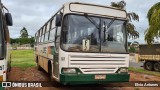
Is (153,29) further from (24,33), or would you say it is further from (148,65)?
(24,33)

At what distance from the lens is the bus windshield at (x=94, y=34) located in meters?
9.98

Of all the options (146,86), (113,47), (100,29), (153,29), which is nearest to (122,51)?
(113,47)

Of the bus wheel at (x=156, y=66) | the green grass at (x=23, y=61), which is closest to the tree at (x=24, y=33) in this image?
the green grass at (x=23, y=61)

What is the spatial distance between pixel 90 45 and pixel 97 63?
663 mm

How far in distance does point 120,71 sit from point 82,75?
149 centimetres

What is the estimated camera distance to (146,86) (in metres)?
13.0

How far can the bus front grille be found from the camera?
9898 mm

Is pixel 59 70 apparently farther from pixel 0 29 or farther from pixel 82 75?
pixel 0 29

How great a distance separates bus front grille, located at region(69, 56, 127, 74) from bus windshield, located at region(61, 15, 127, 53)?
0.93 ft

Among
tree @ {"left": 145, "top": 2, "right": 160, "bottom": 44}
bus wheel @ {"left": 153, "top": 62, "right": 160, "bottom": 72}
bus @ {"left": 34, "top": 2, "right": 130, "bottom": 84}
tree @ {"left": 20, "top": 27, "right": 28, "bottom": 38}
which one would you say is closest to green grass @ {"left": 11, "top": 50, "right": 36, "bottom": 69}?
tree @ {"left": 145, "top": 2, "right": 160, "bottom": 44}

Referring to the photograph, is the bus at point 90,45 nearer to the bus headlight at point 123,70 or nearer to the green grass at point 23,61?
the bus headlight at point 123,70

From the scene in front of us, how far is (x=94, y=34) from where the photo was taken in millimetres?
10305

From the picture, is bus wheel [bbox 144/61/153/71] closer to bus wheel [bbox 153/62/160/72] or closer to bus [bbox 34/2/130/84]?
bus wheel [bbox 153/62/160/72]

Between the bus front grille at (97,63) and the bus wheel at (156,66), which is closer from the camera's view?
the bus front grille at (97,63)
